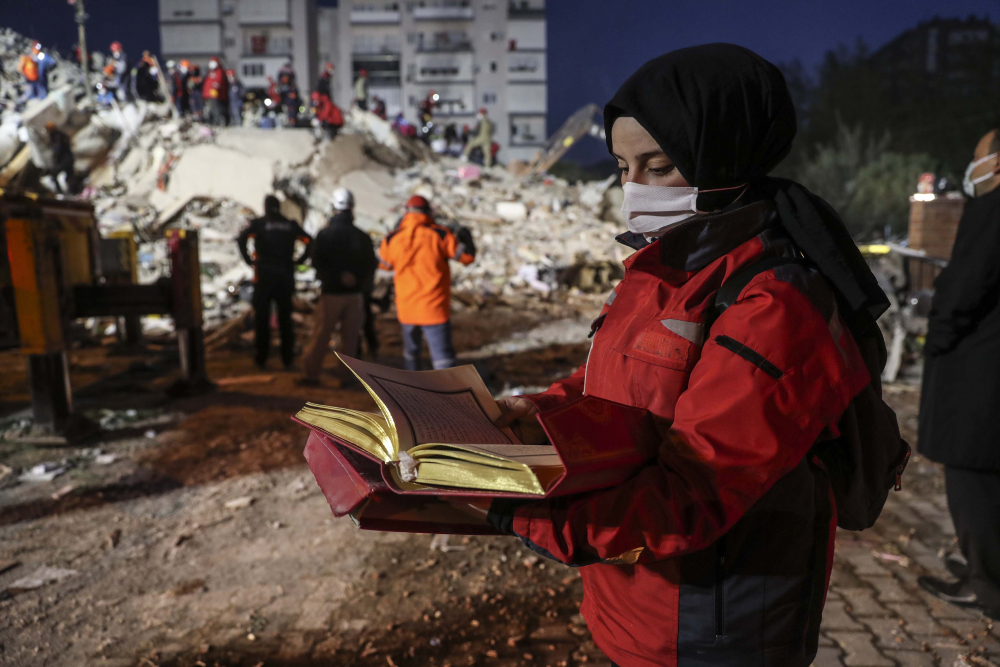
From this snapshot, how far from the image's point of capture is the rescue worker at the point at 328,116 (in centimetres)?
2098

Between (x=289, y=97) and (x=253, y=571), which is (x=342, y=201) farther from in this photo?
(x=289, y=97)

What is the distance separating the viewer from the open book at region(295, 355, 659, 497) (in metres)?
0.86

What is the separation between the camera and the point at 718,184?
3.76ft

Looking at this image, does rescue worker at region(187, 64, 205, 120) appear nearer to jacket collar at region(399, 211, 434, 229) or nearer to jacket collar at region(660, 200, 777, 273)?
jacket collar at region(399, 211, 434, 229)

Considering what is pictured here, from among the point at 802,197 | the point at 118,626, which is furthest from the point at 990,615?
the point at 118,626

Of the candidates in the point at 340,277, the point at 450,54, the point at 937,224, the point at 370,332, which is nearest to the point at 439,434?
the point at 340,277

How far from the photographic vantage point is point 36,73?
2198cm

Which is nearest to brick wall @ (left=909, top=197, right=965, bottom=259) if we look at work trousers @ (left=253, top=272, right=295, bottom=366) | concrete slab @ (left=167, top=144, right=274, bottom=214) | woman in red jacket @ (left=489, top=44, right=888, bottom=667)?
work trousers @ (left=253, top=272, right=295, bottom=366)

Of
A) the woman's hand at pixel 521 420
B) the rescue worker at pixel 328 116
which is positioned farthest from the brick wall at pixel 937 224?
Result: the rescue worker at pixel 328 116

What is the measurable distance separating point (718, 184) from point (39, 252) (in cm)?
560

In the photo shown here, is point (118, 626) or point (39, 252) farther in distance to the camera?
point (39, 252)

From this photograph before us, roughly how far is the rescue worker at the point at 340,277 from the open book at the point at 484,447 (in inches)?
244

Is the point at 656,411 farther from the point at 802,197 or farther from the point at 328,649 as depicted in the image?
the point at 328,649

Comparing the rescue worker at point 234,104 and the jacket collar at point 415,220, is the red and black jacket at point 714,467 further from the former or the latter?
the rescue worker at point 234,104
